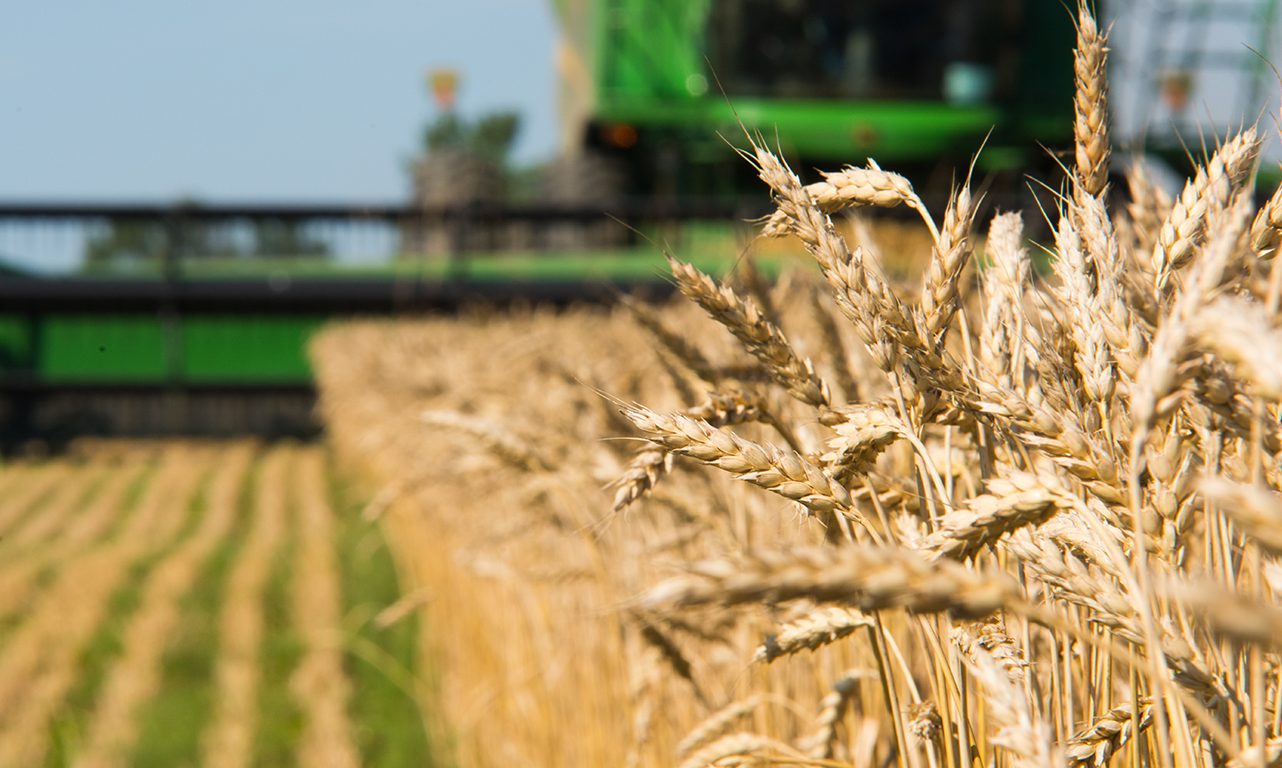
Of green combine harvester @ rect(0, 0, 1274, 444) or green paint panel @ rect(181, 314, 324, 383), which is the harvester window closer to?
green combine harvester @ rect(0, 0, 1274, 444)

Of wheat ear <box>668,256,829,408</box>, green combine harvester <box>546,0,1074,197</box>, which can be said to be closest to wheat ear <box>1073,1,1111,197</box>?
wheat ear <box>668,256,829,408</box>

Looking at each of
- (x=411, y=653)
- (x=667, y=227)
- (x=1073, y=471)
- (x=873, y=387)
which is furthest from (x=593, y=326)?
(x=667, y=227)

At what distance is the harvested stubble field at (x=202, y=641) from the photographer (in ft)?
15.0

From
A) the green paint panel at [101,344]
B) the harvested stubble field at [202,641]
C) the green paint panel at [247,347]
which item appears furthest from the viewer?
the green paint panel at [247,347]

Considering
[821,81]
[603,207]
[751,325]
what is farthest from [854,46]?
[751,325]

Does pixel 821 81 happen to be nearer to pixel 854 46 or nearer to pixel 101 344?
pixel 854 46

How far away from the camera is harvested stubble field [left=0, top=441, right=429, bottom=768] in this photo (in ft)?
15.0

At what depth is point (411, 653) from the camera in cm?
564

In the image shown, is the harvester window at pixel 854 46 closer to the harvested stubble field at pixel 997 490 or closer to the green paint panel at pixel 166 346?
the green paint panel at pixel 166 346

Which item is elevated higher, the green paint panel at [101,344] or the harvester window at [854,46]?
the harvester window at [854,46]

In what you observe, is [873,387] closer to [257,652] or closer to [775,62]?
[257,652]

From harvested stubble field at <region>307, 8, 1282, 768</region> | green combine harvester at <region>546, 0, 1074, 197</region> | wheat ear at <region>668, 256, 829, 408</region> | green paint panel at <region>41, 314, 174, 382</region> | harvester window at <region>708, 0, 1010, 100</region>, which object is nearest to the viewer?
harvested stubble field at <region>307, 8, 1282, 768</region>

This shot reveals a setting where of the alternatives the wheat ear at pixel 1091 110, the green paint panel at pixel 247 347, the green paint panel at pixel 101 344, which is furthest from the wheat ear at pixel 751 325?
the green paint panel at pixel 101 344

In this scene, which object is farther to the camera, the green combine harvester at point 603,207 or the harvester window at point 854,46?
the green combine harvester at point 603,207
